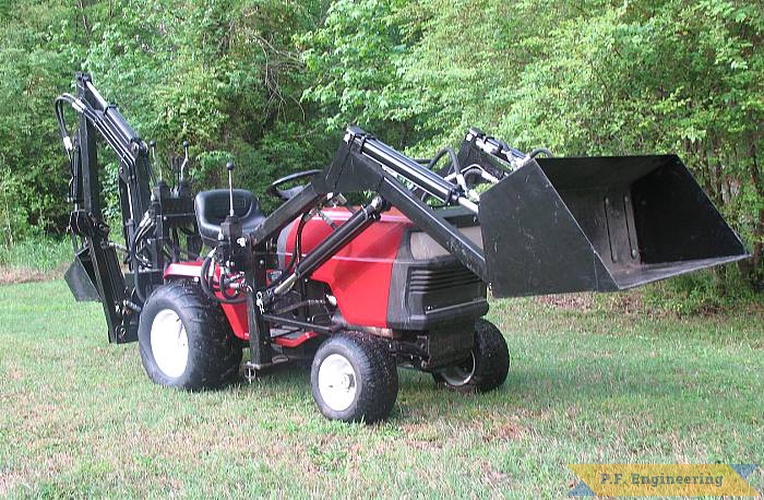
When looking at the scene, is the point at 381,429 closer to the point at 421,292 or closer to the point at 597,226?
the point at 421,292

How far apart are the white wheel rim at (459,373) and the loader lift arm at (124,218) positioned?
225 centimetres

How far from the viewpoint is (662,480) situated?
3982 millimetres

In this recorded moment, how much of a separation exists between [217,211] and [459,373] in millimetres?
2103

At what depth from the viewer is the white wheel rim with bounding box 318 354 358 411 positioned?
5090 millimetres

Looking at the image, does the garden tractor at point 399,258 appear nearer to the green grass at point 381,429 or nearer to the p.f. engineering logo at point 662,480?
the green grass at point 381,429

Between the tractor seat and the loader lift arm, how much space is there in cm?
40

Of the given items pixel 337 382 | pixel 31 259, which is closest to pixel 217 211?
pixel 337 382

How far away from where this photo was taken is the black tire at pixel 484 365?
571 centimetres

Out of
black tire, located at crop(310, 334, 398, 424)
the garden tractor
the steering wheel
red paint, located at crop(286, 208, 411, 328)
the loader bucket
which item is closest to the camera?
the loader bucket

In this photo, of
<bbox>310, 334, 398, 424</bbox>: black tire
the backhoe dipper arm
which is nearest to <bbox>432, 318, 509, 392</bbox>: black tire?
<bbox>310, 334, 398, 424</bbox>: black tire

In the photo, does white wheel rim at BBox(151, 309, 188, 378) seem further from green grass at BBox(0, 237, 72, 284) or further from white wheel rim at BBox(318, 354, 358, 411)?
green grass at BBox(0, 237, 72, 284)

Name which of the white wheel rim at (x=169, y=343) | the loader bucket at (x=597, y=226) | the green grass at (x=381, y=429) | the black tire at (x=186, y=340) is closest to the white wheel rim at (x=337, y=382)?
the green grass at (x=381, y=429)

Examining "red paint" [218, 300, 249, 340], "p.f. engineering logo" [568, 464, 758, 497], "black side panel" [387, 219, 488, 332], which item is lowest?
"p.f. engineering logo" [568, 464, 758, 497]

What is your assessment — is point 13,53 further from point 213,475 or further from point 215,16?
point 213,475
